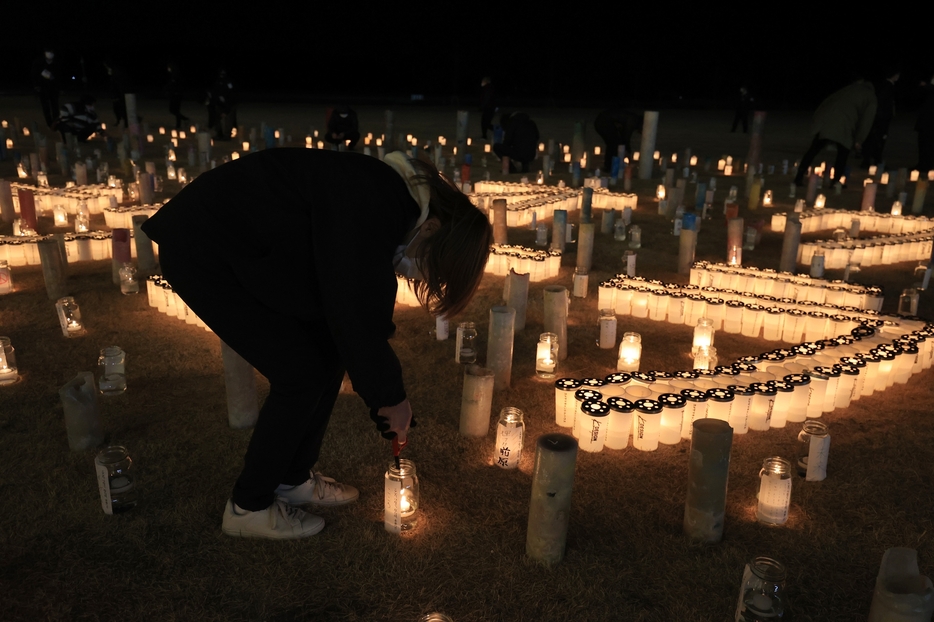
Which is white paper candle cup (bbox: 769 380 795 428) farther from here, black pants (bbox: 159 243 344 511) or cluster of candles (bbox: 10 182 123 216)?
cluster of candles (bbox: 10 182 123 216)

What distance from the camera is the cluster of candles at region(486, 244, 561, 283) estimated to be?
558cm

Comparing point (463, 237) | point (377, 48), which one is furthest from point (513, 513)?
point (377, 48)

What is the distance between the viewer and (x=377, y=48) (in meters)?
26.9

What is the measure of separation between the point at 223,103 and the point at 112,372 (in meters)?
10.9

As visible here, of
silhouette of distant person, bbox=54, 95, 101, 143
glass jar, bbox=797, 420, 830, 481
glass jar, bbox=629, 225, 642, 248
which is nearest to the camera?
glass jar, bbox=797, 420, 830, 481

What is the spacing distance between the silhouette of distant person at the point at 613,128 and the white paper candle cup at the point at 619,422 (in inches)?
350

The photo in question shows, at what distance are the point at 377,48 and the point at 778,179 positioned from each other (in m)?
19.5

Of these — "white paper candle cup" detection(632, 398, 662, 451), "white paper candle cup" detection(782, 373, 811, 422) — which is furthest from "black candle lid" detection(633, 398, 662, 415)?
"white paper candle cup" detection(782, 373, 811, 422)

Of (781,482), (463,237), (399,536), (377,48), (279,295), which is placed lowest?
(399,536)

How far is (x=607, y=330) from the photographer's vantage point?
14.3 feet

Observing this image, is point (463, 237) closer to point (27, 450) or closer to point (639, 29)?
point (27, 450)

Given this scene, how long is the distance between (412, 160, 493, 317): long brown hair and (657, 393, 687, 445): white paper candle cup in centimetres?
142

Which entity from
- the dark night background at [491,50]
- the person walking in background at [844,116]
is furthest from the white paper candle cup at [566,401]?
the dark night background at [491,50]

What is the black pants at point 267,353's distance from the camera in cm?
214
